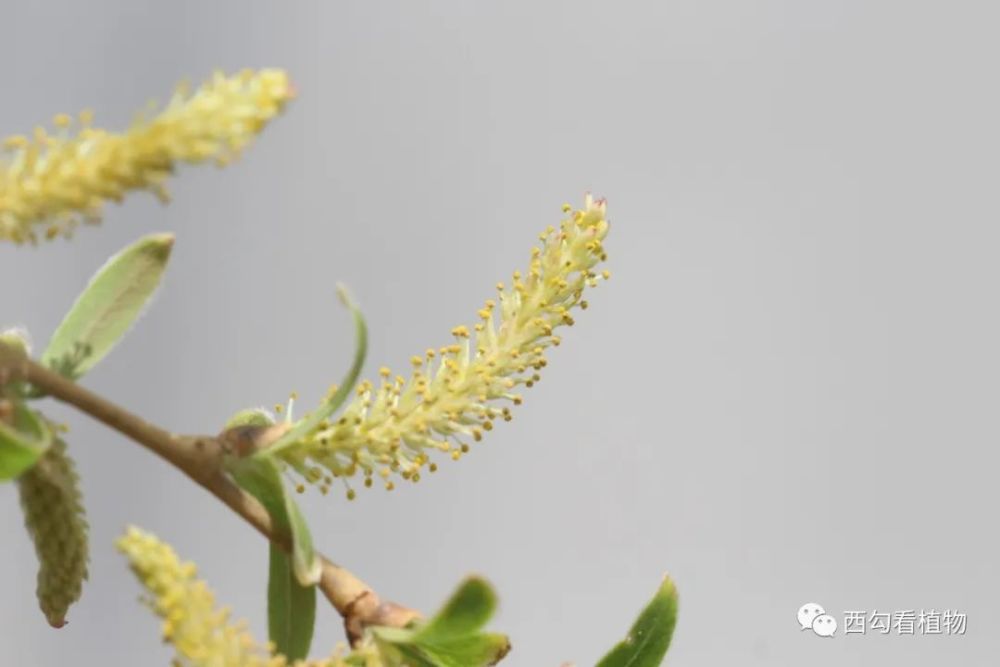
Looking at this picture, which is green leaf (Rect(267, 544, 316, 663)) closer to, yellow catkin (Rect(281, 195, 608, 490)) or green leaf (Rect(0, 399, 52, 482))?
yellow catkin (Rect(281, 195, 608, 490))

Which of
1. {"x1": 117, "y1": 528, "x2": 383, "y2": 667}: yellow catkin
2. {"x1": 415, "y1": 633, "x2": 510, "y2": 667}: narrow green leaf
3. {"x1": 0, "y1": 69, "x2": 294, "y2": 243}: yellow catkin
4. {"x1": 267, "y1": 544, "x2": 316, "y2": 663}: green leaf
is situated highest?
{"x1": 0, "y1": 69, "x2": 294, "y2": 243}: yellow catkin

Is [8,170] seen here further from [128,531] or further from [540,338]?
[540,338]

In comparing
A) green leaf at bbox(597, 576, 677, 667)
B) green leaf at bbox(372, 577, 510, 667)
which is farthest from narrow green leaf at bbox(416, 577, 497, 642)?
green leaf at bbox(597, 576, 677, 667)

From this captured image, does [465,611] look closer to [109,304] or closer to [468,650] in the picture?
[468,650]

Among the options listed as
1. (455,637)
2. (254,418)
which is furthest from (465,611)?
(254,418)

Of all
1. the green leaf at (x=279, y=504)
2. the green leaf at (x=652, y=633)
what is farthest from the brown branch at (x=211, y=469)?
the green leaf at (x=652, y=633)

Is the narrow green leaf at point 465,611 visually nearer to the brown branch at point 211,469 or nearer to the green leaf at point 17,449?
the brown branch at point 211,469
